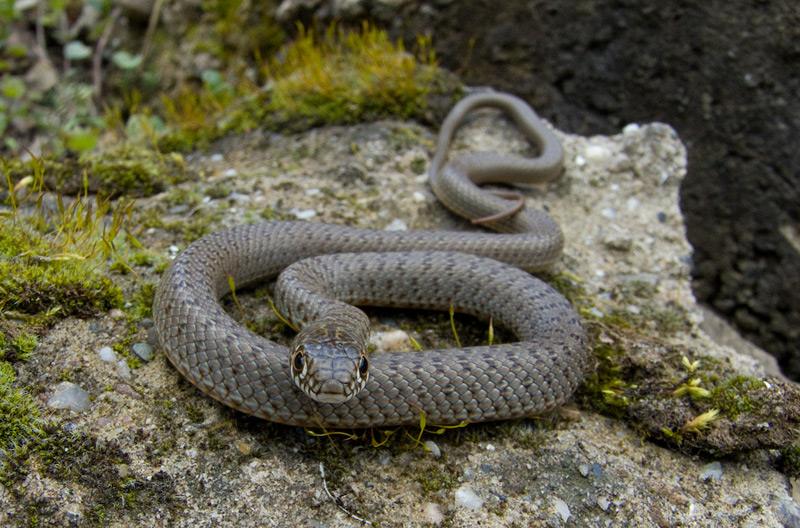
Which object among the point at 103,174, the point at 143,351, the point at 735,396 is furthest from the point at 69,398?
the point at 735,396

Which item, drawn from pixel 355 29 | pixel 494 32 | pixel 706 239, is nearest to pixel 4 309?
pixel 355 29

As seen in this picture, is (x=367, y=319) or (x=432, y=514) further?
(x=367, y=319)

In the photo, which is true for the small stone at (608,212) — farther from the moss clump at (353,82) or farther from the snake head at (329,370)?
the snake head at (329,370)

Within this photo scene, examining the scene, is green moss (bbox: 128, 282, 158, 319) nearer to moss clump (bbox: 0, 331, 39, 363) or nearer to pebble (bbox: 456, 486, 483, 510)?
moss clump (bbox: 0, 331, 39, 363)

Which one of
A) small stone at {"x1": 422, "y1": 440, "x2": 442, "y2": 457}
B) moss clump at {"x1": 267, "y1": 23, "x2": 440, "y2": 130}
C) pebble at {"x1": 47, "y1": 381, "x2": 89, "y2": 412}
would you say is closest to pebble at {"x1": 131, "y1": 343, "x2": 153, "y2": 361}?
pebble at {"x1": 47, "y1": 381, "x2": 89, "y2": 412}

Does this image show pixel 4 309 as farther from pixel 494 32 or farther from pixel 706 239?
pixel 706 239

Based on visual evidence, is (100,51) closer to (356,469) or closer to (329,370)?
(329,370)
